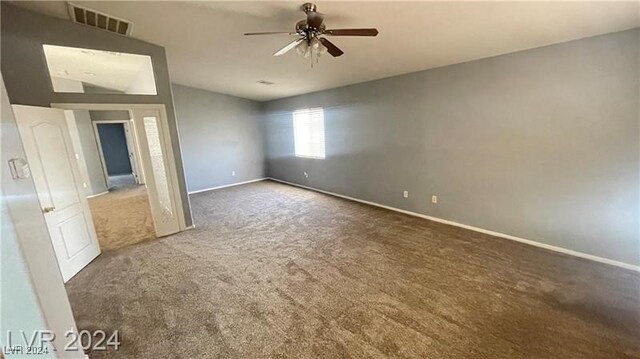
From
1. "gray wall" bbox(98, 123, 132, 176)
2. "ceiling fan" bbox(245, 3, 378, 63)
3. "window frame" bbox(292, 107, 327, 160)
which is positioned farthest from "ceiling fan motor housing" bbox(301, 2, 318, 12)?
"gray wall" bbox(98, 123, 132, 176)

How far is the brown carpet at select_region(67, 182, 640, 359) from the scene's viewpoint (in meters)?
1.82

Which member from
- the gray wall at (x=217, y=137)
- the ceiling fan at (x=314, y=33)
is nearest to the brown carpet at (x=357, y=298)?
the ceiling fan at (x=314, y=33)

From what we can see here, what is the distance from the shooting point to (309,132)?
6.31 m

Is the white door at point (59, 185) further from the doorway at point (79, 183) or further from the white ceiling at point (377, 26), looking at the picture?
the white ceiling at point (377, 26)

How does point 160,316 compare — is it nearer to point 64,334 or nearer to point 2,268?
point 64,334

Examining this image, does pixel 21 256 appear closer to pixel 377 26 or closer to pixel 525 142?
pixel 377 26

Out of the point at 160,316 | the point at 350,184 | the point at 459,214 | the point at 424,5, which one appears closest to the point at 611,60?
the point at 424,5

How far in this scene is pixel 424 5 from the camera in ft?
6.88

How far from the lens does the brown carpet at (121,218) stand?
3881mm

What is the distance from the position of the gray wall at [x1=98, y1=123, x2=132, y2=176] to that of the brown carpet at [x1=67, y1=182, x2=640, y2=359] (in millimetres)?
8694

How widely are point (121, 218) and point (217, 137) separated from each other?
119 inches

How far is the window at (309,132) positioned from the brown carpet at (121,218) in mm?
3699

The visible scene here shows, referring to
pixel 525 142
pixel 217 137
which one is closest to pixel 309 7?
pixel 525 142

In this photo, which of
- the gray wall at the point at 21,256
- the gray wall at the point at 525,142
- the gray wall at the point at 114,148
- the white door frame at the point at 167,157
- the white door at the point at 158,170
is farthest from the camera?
the gray wall at the point at 114,148
